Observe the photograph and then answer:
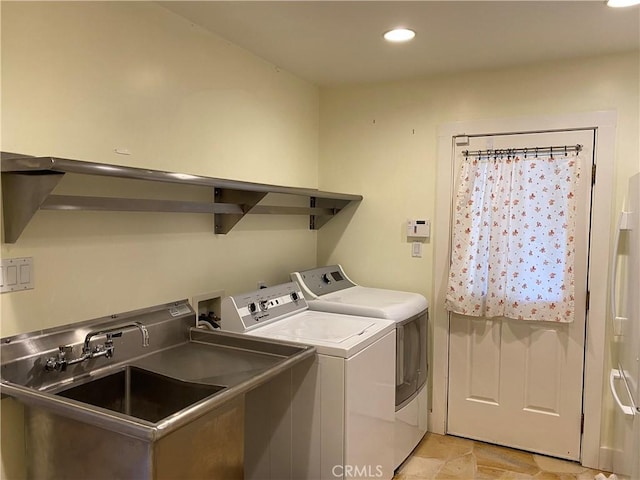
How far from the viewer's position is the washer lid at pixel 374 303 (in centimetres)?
250

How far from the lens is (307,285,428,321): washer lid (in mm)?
2502

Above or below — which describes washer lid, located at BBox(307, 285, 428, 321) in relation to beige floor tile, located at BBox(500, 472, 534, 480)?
above

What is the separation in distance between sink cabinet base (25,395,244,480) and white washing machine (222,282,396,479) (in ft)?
1.30

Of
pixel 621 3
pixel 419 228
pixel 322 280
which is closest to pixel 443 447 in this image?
pixel 322 280

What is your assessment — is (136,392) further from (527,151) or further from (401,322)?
(527,151)

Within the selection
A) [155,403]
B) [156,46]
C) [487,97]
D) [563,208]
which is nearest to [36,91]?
[156,46]

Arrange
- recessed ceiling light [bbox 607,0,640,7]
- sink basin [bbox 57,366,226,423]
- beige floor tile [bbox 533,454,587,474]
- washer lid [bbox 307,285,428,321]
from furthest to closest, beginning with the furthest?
beige floor tile [bbox 533,454,587,474] → washer lid [bbox 307,285,428,321] → recessed ceiling light [bbox 607,0,640,7] → sink basin [bbox 57,366,226,423]

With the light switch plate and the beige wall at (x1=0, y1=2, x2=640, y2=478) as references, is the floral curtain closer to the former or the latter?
the beige wall at (x1=0, y1=2, x2=640, y2=478)

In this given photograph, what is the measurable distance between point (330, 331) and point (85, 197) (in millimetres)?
1200

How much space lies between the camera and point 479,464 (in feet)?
8.84

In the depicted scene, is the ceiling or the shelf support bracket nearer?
the shelf support bracket

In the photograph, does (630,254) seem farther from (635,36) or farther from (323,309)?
(323,309)

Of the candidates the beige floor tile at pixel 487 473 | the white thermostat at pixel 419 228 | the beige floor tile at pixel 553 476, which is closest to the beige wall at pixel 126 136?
the white thermostat at pixel 419 228

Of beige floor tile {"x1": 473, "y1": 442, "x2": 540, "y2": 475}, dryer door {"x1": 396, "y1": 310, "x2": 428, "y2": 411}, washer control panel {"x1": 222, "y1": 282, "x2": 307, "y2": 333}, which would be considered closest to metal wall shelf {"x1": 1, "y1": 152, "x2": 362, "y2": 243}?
washer control panel {"x1": 222, "y1": 282, "x2": 307, "y2": 333}
